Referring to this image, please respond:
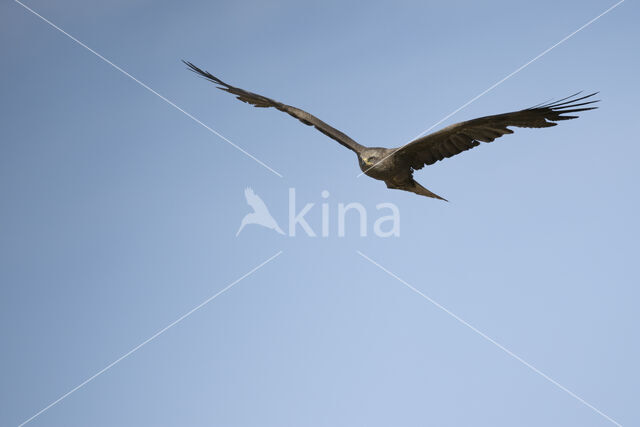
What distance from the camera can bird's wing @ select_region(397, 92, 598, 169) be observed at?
1214 centimetres

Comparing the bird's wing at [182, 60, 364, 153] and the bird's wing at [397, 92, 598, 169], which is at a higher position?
the bird's wing at [182, 60, 364, 153]

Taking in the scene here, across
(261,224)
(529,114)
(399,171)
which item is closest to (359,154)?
(399,171)

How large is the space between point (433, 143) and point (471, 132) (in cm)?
67

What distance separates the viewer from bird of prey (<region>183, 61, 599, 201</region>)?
40.1 feet

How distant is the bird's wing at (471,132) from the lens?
12.1m

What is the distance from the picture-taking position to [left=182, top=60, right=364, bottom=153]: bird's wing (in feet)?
46.9

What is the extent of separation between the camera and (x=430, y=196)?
14.0 meters

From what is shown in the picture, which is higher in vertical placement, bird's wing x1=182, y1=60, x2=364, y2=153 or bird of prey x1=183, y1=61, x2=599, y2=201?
bird's wing x1=182, y1=60, x2=364, y2=153

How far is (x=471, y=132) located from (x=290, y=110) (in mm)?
3860

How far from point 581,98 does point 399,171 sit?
3118 mm

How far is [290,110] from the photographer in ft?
50.4

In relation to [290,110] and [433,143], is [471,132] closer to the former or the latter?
[433,143]

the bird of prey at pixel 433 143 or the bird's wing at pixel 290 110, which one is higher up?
the bird's wing at pixel 290 110

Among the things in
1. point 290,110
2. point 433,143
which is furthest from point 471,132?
point 290,110
